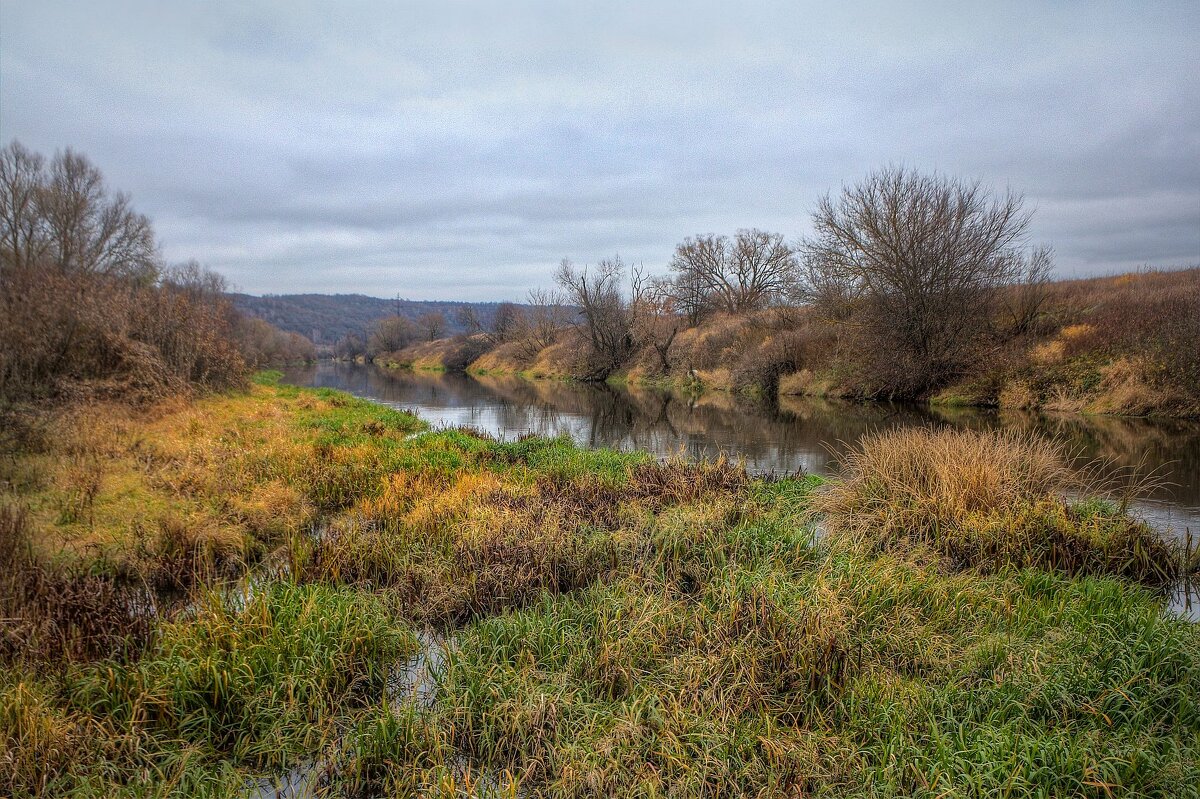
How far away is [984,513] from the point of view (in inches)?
300

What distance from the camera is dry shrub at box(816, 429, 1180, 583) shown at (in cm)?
690

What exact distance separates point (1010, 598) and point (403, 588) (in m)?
5.72

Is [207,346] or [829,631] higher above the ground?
[207,346]

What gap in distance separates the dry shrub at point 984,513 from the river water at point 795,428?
81 cm

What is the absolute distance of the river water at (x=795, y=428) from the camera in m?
11.9

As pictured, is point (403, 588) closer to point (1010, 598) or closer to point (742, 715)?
point (742, 715)

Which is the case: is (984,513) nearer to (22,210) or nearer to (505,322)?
(22,210)

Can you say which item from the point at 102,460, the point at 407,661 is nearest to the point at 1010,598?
the point at 407,661

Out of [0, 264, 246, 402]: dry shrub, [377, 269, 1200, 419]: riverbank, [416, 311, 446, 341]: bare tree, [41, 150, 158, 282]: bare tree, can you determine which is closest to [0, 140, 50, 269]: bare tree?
[41, 150, 158, 282]: bare tree

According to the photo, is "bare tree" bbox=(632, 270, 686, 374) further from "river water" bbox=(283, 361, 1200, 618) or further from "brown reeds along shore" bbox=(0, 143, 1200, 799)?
"brown reeds along shore" bbox=(0, 143, 1200, 799)

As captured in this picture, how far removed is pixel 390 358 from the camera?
326 feet

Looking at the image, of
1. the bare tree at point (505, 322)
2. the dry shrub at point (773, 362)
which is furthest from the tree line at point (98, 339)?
the bare tree at point (505, 322)

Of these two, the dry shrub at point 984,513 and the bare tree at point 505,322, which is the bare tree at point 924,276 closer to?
the dry shrub at point 984,513

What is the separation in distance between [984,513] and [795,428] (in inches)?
514
